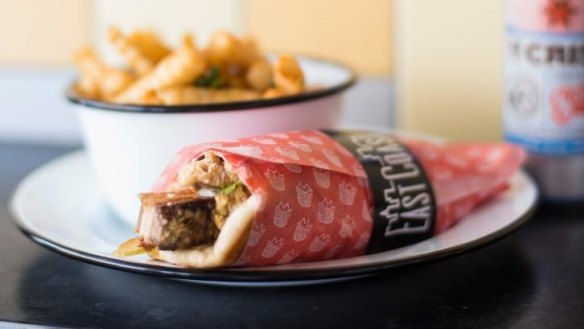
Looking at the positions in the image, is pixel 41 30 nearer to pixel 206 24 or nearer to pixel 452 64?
pixel 206 24

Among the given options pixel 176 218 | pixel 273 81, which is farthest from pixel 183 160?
pixel 273 81

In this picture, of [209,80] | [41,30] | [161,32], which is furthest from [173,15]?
[209,80]

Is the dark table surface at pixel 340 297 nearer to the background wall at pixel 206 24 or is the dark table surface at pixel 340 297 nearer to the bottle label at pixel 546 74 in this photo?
the bottle label at pixel 546 74

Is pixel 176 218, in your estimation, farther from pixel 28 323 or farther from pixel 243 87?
pixel 243 87

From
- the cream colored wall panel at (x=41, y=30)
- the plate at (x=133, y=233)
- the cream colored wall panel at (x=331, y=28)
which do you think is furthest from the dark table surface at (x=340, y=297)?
the cream colored wall panel at (x=41, y=30)

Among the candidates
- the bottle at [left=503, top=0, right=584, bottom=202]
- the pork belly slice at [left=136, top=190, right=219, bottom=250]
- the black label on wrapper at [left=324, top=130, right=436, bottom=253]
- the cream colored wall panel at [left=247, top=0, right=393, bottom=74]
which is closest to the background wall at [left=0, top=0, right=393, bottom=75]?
the cream colored wall panel at [left=247, top=0, right=393, bottom=74]
